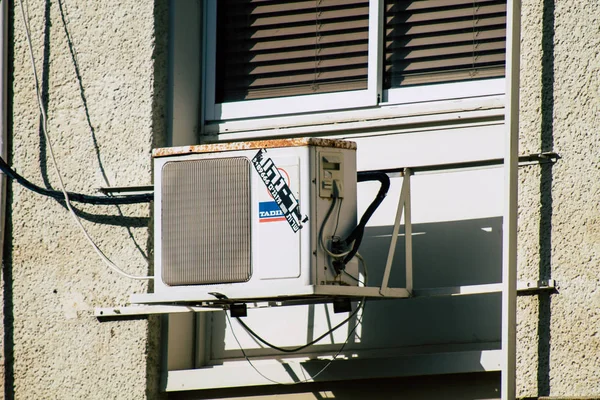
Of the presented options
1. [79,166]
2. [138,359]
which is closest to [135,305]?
[138,359]

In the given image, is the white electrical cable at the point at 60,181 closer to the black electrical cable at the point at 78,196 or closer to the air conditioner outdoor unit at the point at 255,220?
the black electrical cable at the point at 78,196

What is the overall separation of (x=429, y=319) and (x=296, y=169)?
3.38ft

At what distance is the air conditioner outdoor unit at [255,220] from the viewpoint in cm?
480

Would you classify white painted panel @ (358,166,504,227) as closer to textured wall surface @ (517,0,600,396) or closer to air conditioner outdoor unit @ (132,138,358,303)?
textured wall surface @ (517,0,600,396)

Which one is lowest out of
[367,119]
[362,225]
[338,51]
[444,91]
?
[362,225]

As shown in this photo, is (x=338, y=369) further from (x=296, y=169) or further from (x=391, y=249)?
(x=296, y=169)

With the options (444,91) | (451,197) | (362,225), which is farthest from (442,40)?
(362,225)

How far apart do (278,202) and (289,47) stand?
4.68ft

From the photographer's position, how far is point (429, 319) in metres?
5.36

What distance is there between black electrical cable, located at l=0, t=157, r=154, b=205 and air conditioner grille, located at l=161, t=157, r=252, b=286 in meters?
0.60

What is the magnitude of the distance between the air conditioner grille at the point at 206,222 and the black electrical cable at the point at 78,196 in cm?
60

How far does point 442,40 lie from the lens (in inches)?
225

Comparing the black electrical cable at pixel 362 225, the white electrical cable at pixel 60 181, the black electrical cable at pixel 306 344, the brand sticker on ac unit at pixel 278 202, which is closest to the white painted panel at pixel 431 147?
the black electrical cable at pixel 362 225

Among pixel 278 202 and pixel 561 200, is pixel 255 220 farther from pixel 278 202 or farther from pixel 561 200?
pixel 561 200
